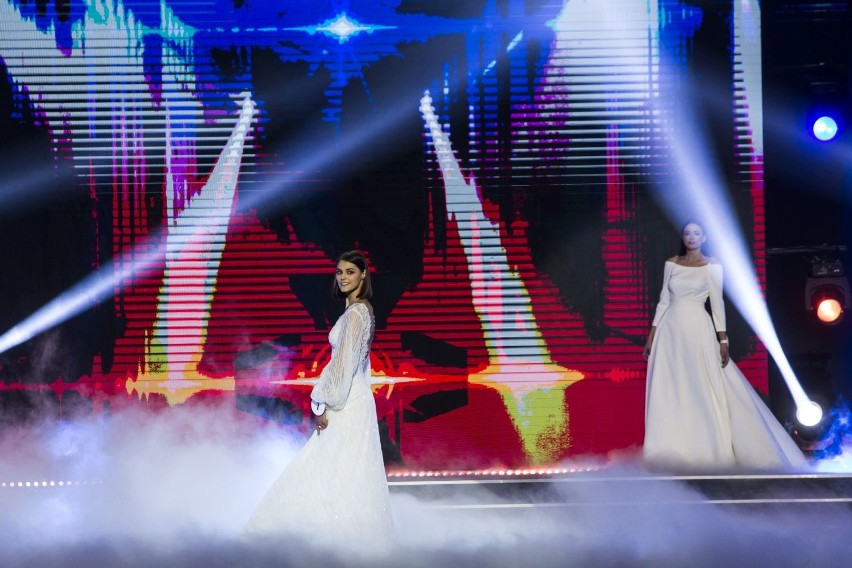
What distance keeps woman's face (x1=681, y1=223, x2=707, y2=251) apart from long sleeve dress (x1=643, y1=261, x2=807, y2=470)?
142 millimetres

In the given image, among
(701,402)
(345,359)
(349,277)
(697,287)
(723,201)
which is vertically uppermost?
(723,201)

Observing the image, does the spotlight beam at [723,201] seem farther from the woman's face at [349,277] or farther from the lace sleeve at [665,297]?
the woman's face at [349,277]

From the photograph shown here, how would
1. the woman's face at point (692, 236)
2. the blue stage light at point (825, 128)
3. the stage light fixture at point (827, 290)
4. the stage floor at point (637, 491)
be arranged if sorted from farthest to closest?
the blue stage light at point (825, 128) < the stage light fixture at point (827, 290) < the woman's face at point (692, 236) < the stage floor at point (637, 491)

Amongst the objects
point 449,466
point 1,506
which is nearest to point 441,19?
point 449,466

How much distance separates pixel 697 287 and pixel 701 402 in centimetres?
68

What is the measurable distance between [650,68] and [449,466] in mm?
2895

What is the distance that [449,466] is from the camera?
245 inches

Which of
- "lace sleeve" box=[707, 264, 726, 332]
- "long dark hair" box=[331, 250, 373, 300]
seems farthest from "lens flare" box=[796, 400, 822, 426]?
"long dark hair" box=[331, 250, 373, 300]

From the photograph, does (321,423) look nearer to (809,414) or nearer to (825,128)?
(809,414)

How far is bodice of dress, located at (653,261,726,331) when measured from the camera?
5.66 meters

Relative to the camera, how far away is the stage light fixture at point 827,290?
237 inches

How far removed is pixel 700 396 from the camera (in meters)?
5.63

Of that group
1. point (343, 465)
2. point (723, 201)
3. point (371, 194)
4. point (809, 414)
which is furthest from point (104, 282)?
point (809, 414)

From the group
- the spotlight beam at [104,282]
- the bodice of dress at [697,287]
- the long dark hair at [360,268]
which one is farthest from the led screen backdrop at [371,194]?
the long dark hair at [360,268]
